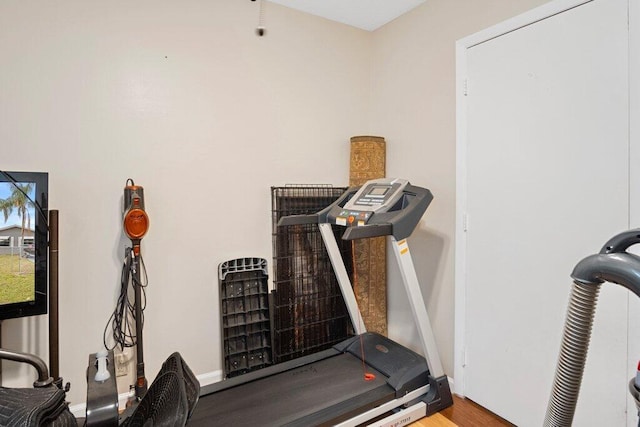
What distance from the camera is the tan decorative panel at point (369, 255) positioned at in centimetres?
295

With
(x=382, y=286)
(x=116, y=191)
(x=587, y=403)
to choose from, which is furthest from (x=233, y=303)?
(x=587, y=403)

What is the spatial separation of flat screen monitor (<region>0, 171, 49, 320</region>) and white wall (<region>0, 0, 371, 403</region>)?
0.27 meters

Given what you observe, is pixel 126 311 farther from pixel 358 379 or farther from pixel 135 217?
pixel 358 379

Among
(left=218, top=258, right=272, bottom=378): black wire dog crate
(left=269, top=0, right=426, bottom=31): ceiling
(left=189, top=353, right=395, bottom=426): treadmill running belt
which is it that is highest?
(left=269, top=0, right=426, bottom=31): ceiling

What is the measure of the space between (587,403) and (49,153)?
3.06 metres

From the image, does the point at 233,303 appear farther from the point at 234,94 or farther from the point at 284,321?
the point at 234,94

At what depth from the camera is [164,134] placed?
2.36 metres

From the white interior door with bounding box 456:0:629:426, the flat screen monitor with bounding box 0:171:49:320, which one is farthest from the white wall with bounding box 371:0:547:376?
the flat screen monitor with bounding box 0:171:49:320

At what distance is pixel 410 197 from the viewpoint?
223 cm

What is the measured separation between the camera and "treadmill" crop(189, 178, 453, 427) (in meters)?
1.94

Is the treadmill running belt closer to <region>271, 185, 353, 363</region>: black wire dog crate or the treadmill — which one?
the treadmill

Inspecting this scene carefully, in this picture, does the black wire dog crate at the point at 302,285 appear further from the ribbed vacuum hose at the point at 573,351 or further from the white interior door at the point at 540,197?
the ribbed vacuum hose at the point at 573,351

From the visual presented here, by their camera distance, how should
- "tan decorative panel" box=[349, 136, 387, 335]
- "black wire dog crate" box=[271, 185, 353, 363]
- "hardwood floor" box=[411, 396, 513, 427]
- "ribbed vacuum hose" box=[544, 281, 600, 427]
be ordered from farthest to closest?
"tan decorative panel" box=[349, 136, 387, 335] < "black wire dog crate" box=[271, 185, 353, 363] < "hardwood floor" box=[411, 396, 513, 427] < "ribbed vacuum hose" box=[544, 281, 600, 427]

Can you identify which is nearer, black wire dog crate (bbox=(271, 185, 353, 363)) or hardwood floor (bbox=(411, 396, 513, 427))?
hardwood floor (bbox=(411, 396, 513, 427))
